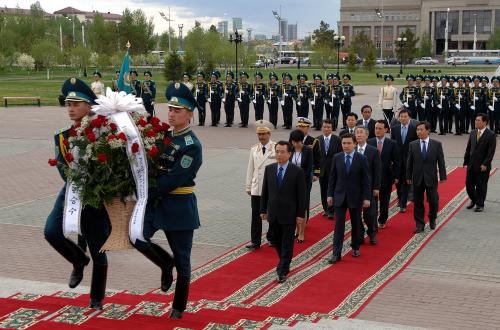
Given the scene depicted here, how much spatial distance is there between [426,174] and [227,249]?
3.32m

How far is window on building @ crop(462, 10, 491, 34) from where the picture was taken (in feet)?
398

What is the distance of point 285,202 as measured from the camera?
28.5 ft

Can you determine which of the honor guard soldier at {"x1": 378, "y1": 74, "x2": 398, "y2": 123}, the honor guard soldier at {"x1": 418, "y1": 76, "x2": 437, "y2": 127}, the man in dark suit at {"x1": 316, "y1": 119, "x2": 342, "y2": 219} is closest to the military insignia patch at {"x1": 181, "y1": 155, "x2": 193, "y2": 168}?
the man in dark suit at {"x1": 316, "y1": 119, "x2": 342, "y2": 219}

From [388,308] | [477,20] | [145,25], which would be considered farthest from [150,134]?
[477,20]

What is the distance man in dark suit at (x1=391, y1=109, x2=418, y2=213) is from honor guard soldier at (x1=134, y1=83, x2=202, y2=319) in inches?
275

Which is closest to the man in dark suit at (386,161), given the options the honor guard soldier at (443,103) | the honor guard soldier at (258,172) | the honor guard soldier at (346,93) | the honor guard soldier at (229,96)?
the honor guard soldier at (258,172)

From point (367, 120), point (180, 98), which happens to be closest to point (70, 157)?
point (180, 98)

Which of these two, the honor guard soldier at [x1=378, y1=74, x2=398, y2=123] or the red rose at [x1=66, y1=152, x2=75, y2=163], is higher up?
the red rose at [x1=66, y1=152, x2=75, y2=163]

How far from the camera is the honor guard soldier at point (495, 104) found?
77.6 feet

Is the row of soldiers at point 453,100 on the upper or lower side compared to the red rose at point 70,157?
lower

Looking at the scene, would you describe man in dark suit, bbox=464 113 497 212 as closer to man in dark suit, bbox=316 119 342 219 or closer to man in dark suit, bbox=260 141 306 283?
man in dark suit, bbox=316 119 342 219

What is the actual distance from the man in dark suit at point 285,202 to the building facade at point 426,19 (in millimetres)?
106599

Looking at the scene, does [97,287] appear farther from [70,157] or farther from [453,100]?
[453,100]

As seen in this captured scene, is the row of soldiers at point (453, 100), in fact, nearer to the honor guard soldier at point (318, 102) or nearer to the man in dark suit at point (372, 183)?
the honor guard soldier at point (318, 102)
